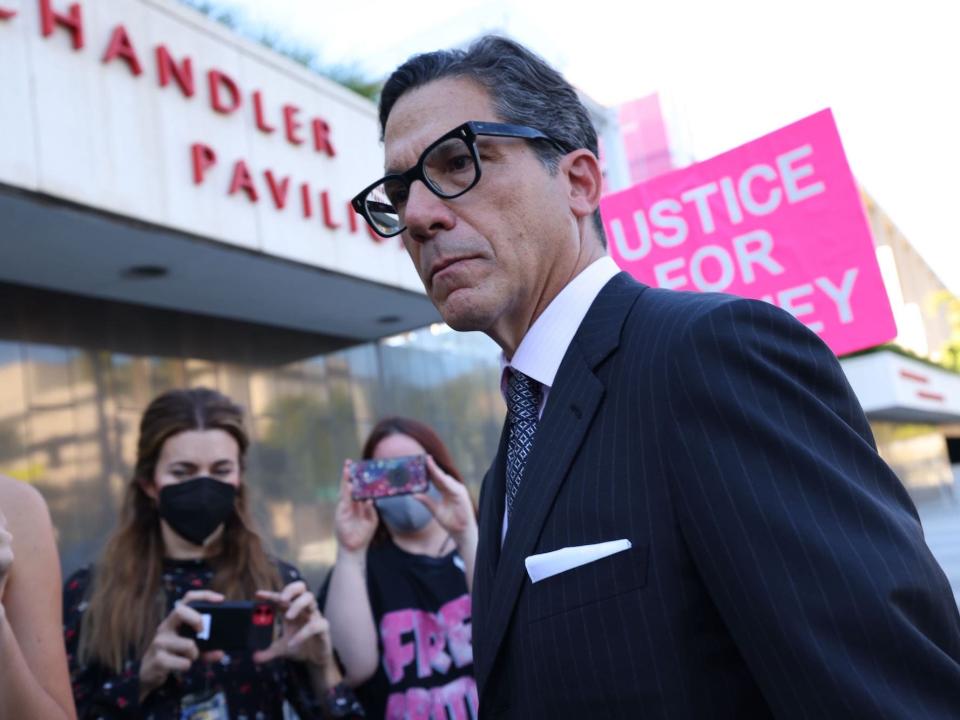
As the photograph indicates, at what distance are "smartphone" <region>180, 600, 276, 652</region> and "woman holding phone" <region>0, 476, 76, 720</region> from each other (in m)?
0.68

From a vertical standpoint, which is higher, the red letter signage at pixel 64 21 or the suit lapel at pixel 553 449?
the red letter signage at pixel 64 21

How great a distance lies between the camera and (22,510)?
2021 millimetres

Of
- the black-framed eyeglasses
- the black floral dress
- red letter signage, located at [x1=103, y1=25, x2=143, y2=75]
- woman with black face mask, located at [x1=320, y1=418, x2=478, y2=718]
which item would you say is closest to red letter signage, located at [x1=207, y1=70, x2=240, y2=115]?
red letter signage, located at [x1=103, y1=25, x2=143, y2=75]

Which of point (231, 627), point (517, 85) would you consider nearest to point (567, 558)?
point (517, 85)

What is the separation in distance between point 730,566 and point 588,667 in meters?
0.25

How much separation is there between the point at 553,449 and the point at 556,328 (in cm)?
26

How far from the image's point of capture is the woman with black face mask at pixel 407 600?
3.13 meters

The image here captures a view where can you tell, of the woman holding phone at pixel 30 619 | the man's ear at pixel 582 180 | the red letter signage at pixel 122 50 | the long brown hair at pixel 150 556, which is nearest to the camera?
the man's ear at pixel 582 180

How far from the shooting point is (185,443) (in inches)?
122

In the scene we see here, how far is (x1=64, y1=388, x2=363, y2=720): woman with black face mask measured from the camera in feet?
8.75

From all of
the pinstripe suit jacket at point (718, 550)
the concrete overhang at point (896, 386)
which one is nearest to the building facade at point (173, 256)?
the pinstripe suit jacket at point (718, 550)

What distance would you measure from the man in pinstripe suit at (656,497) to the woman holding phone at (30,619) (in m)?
1.08

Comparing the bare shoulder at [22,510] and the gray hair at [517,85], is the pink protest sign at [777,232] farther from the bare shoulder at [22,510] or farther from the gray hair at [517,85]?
the bare shoulder at [22,510]

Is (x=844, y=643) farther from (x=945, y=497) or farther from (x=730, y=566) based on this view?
(x=945, y=497)
